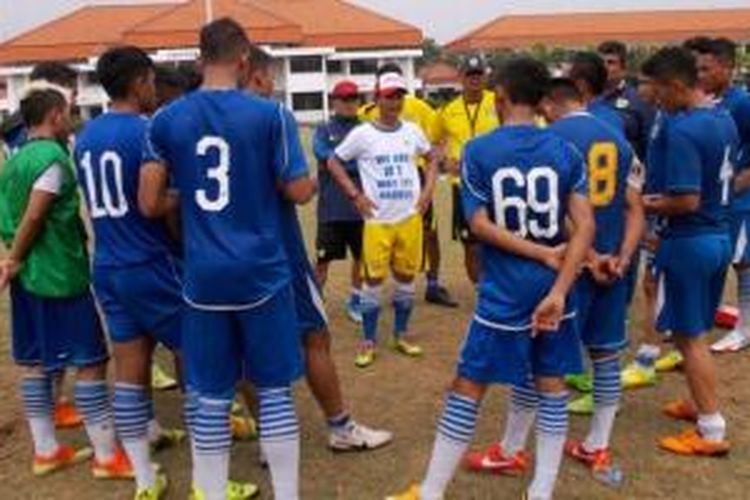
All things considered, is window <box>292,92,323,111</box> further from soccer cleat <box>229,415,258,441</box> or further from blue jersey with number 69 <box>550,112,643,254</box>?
blue jersey with number 69 <box>550,112,643,254</box>

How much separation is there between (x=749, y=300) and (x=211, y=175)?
4.81m

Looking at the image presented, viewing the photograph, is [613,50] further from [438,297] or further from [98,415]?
[98,415]

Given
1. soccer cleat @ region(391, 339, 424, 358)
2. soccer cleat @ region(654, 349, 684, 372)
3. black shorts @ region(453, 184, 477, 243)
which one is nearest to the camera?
soccer cleat @ region(654, 349, 684, 372)

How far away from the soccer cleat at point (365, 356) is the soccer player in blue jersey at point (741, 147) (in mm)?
2484

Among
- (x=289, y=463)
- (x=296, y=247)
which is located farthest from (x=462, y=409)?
(x=296, y=247)

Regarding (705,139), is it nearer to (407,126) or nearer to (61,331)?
(407,126)

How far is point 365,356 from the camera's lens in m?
7.16

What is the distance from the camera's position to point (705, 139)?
5.16 m

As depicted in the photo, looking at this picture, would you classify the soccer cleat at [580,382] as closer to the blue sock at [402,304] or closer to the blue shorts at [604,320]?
the blue shorts at [604,320]

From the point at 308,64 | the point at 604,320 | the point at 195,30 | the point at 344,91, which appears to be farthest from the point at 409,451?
the point at 195,30

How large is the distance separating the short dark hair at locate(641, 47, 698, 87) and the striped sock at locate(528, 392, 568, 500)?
1.79 meters

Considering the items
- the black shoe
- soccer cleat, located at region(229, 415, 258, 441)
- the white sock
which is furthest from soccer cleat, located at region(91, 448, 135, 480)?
the black shoe

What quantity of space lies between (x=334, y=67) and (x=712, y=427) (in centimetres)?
7408

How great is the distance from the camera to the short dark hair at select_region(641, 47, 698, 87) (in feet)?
17.0
